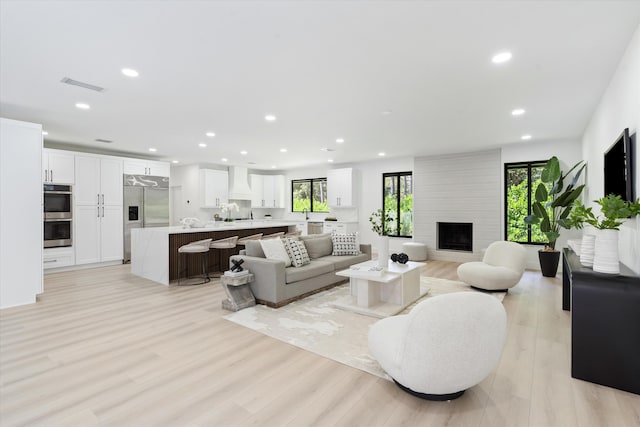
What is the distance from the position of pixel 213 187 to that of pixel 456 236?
684 centimetres

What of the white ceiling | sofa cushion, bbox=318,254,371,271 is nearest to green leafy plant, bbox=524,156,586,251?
the white ceiling

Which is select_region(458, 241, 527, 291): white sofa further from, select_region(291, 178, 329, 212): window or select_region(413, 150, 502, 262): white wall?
select_region(291, 178, 329, 212): window

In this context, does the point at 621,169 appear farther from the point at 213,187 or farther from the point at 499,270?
the point at 213,187

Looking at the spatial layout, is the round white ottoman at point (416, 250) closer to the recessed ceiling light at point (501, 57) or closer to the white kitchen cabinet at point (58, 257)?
the recessed ceiling light at point (501, 57)

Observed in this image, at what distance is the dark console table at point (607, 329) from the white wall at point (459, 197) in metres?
4.94

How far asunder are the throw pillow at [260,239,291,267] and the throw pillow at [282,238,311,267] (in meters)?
0.07

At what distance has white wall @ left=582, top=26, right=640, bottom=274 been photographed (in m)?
2.48

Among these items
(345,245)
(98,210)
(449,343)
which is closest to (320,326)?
(449,343)

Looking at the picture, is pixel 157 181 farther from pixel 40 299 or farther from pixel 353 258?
pixel 353 258

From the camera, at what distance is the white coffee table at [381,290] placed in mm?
3918

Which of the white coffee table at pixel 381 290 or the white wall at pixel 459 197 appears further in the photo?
the white wall at pixel 459 197

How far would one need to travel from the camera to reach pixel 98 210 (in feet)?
22.5

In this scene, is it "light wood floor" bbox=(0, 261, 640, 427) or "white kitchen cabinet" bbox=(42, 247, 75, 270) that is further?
"white kitchen cabinet" bbox=(42, 247, 75, 270)

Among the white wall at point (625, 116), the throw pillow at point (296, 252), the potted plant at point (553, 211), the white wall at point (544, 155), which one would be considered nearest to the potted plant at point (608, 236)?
the white wall at point (625, 116)
